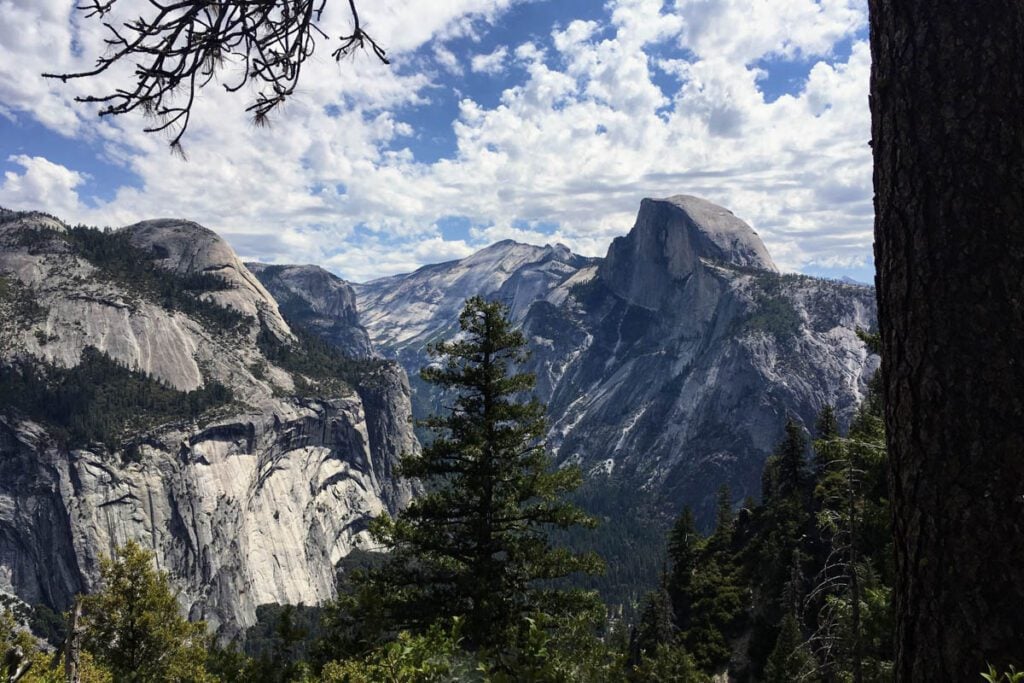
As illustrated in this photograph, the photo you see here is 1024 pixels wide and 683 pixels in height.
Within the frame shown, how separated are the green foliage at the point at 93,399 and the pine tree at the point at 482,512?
→ 134m

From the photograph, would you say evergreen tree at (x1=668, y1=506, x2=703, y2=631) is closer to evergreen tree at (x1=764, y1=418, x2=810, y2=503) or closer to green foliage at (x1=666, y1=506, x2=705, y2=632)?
green foliage at (x1=666, y1=506, x2=705, y2=632)

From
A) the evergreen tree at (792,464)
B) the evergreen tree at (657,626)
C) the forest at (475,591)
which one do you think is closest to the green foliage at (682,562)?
the evergreen tree at (657,626)

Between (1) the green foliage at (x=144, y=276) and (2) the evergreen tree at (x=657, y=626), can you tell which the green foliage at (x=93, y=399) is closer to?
(1) the green foliage at (x=144, y=276)

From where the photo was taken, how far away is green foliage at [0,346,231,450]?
122938mm

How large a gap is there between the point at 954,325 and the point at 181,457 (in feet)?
489

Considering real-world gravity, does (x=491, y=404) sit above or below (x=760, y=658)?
above

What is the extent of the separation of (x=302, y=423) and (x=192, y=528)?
130 feet

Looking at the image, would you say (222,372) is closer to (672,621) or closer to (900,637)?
(672,621)

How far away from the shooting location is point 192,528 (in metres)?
128

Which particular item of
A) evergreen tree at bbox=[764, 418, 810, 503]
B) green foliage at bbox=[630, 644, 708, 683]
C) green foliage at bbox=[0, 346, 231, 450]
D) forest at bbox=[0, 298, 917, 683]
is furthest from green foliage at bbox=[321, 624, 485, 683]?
green foliage at bbox=[0, 346, 231, 450]

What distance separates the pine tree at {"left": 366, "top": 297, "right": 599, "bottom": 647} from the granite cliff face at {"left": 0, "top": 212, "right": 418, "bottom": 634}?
356 ft

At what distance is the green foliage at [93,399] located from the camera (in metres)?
123

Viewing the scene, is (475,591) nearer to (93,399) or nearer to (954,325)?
(954,325)

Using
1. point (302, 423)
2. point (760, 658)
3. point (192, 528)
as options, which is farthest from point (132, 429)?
point (760, 658)
